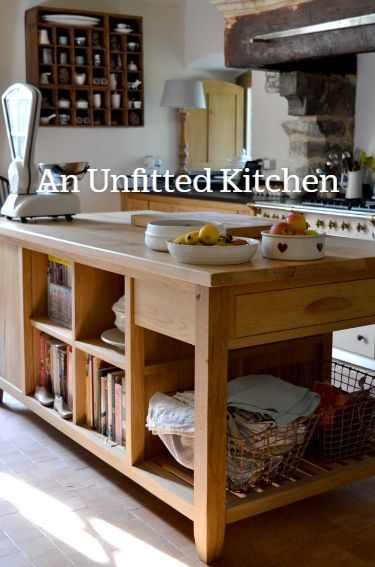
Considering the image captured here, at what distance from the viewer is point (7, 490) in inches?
105

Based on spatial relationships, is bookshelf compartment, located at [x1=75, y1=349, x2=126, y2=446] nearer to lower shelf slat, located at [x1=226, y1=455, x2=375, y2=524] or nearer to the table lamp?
lower shelf slat, located at [x1=226, y1=455, x2=375, y2=524]

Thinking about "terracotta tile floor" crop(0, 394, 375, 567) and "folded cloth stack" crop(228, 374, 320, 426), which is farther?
"folded cloth stack" crop(228, 374, 320, 426)

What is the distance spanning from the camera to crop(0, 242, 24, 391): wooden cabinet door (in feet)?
10.6

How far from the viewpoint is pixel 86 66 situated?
252 inches

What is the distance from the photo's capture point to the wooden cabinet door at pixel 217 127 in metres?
7.37

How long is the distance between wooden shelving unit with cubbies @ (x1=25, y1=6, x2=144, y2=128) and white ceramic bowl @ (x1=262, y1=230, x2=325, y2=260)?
14.8 feet

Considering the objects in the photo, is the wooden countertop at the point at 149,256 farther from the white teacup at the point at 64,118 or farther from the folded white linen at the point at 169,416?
the white teacup at the point at 64,118

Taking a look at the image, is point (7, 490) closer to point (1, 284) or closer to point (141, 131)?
point (1, 284)

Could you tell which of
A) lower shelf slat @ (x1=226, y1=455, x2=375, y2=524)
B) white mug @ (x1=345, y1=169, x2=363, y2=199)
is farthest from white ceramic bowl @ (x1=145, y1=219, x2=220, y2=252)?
white mug @ (x1=345, y1=169, x2=363, y2=199)

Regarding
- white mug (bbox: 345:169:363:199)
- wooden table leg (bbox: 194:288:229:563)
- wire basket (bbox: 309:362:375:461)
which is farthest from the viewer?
white mug (bbox: 345:169:363:199)

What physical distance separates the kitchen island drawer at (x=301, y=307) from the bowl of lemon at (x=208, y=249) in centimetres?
12

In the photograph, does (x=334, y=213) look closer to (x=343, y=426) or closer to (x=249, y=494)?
(x=343, y=426)

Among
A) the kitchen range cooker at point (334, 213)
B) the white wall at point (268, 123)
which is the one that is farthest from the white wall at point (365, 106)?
the white wall at point (268, 123)

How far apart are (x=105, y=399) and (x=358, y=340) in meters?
1.95
